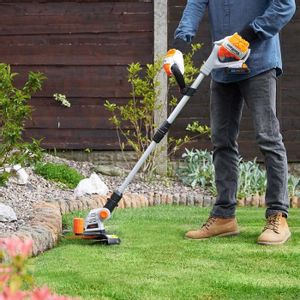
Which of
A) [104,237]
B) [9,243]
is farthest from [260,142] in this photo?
[9,243]

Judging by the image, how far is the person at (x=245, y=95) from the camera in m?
3.75

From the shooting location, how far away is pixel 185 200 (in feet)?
20.3

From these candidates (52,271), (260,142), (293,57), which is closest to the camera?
(52,271)

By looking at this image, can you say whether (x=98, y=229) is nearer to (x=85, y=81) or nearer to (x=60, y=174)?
(x=60, y=174)

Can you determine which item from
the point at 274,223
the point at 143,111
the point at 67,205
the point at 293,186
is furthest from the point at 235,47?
the point at 143,111

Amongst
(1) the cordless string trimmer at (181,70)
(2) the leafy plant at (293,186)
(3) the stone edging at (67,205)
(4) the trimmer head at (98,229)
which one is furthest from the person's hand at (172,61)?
(2) the leafy plant at (293,186)

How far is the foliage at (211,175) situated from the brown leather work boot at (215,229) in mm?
2138

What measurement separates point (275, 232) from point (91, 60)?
4131 mm

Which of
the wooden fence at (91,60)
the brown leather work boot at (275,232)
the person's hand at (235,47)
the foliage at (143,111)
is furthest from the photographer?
the wooden fence at (91,60)

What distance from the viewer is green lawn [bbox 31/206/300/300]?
2.81 metres

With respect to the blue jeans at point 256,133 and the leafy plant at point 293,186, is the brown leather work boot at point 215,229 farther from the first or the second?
the leafy plant at point 293,186

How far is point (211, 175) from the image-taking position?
6918 mm

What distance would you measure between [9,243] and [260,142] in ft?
9.82

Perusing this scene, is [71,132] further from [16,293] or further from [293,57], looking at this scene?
[16,293]
